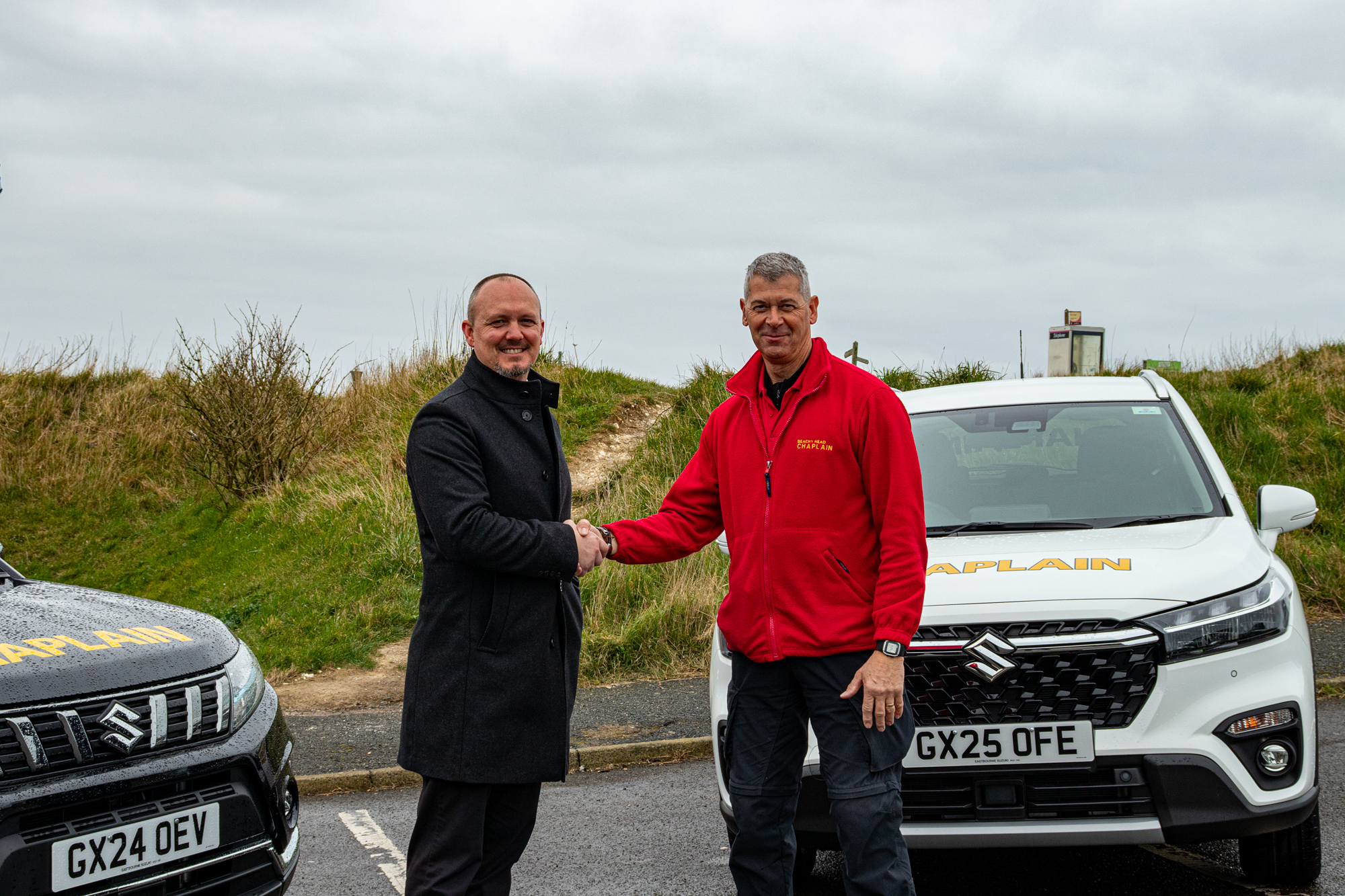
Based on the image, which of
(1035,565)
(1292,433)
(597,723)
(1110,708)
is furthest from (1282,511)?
(1292,433)

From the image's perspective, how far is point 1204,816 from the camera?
10.8ft

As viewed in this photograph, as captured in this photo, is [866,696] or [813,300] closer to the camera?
[866,696]

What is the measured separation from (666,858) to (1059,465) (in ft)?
7.69

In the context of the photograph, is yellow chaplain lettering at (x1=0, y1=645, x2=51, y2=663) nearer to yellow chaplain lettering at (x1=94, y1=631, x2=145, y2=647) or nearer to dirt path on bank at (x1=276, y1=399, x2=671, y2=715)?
yellow chaplain lettering at (x1=94, y1=631, x2=145, y2=647)

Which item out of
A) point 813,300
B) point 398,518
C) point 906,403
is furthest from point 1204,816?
point 398,518

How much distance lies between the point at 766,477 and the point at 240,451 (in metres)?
14.4

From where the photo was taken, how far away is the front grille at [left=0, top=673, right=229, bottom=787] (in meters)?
2.85

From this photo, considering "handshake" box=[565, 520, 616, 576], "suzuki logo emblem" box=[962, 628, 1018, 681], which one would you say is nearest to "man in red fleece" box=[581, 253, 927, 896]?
"handshake" box=[565, 520, 616, 576]

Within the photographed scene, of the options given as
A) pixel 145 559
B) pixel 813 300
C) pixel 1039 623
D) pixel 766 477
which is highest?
pixel 813 300

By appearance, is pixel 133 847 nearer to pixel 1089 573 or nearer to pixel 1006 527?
pixel 1089 573

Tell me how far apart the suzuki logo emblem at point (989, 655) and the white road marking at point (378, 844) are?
2341 millimetres

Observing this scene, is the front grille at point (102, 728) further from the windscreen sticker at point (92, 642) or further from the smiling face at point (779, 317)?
the smiling face at point (779, 317)

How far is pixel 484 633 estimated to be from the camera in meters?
2.87

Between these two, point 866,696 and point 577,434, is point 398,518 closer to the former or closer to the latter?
point 577,434
